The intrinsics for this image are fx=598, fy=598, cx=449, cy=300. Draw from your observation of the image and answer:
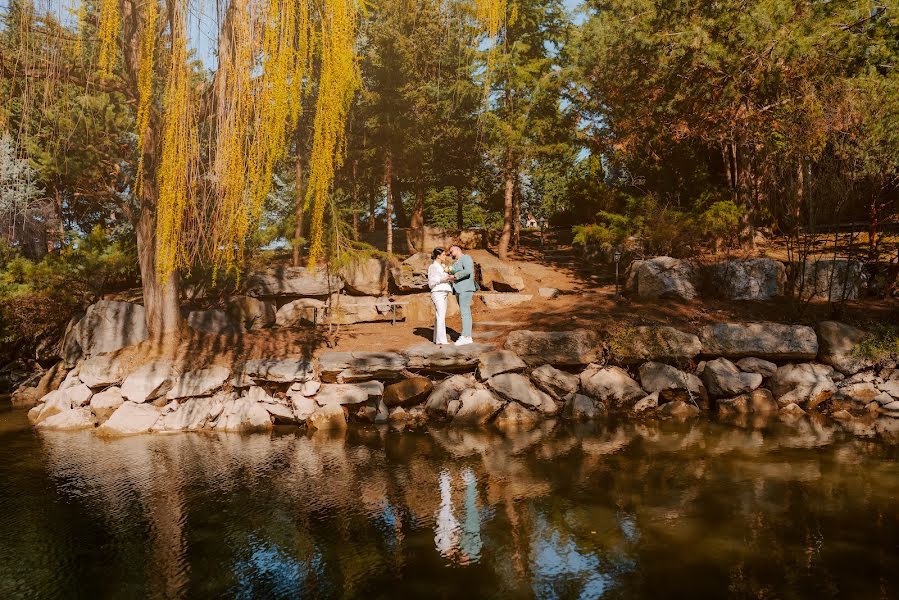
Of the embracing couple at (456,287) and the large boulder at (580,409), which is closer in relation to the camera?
the large boulder at (580,409)

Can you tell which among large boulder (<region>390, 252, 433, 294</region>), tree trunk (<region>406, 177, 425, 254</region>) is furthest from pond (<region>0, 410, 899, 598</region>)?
tree trunk (<region>406, 177, 425, 254</region>)

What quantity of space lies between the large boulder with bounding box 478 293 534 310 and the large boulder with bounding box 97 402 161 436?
28.2 feet

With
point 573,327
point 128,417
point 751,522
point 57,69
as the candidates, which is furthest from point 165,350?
point 751,522

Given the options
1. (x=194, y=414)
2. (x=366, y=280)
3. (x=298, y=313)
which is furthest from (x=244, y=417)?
(x=366, y=280)

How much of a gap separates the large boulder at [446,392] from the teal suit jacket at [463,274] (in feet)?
5.73

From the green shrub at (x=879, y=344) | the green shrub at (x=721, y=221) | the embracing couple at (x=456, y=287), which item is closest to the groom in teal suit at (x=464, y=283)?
the embracing couple at (x=456, y=287)

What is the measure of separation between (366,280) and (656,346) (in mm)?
8401

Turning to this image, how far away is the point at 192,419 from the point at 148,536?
4.97 meters

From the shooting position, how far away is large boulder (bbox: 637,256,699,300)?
13516 millimetres

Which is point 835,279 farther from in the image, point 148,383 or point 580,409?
point 148,383

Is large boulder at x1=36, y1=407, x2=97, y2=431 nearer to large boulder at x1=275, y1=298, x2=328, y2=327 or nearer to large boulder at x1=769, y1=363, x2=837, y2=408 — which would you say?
large boulder at x1=275, y1=298, x2=328, y2=327

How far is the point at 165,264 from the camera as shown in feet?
24.8

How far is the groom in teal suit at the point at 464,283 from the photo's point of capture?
11.4 meters

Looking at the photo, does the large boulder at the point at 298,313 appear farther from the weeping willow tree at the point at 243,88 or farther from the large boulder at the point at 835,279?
the large boulder at the point at 835,279
